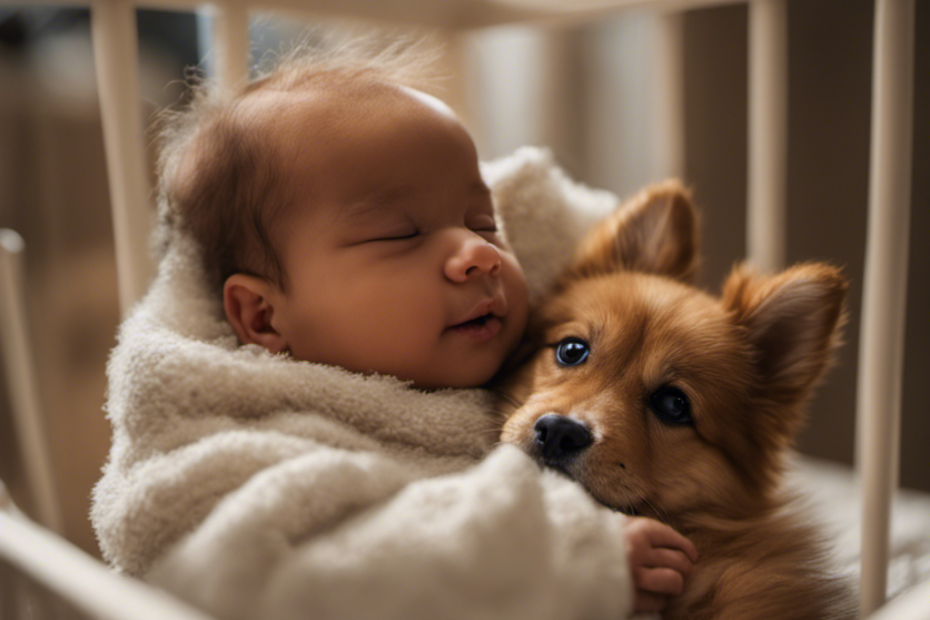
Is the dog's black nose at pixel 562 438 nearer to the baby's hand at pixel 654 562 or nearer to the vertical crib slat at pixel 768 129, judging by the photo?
the baby's hand at pixel 654 562

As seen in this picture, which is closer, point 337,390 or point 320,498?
point 320,498

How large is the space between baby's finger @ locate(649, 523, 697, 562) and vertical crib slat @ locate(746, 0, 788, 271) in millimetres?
684

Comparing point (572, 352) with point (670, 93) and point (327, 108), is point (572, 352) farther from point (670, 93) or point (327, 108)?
point (670, 93)

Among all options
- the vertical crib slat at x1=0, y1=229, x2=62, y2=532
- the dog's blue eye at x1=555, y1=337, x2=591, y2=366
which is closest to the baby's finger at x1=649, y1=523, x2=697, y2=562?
the dog's blue eye at x1=555, y1=337, x2=591, y2=366

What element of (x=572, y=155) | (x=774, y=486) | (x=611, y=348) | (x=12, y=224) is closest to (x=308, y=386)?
(x=611, y=348)

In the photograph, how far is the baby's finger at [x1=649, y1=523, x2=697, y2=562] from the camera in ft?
2.38

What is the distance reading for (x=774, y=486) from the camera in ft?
3.16

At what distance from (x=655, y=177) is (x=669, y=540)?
139 cm

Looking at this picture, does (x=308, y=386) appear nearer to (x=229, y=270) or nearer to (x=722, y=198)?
(x=229, y=270)

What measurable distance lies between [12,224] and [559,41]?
5.43 ft

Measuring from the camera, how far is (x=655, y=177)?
77.0 inches

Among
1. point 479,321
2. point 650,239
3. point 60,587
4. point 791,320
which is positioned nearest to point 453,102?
point 650,239

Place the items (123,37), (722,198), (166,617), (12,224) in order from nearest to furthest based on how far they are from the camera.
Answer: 1. (166,617)
2. (123,37)
3. (12,224)
4. (722,198)

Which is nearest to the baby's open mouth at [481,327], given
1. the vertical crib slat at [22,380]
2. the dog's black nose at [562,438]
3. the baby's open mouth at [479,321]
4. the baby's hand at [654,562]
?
the baby's open mouth at [479,321]
